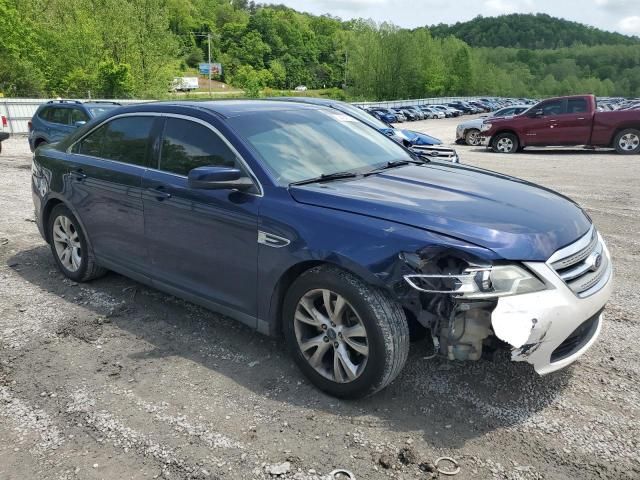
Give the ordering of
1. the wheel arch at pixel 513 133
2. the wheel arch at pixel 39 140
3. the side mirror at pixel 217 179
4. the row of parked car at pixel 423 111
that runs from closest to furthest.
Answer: the side mirror at pixel 217 179 < the wheel arch at pixel 39 140 < the wheel arch at pixel 513 133 < the row of parked car at pixel 423 111

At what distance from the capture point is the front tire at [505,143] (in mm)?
17703

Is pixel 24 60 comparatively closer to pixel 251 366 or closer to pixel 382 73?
pixel 251 366

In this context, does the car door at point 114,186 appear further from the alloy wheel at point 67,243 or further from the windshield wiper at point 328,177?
the windshield wiper at point 328,177

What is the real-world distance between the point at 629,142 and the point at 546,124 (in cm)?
248

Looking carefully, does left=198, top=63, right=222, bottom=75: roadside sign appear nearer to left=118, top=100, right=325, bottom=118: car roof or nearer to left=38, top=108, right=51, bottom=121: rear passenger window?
left=38, top=108, right=51, bottom=121: rear passenger window

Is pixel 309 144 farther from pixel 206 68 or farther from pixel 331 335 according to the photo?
pixel 206 68

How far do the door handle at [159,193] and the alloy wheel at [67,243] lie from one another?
1.34m

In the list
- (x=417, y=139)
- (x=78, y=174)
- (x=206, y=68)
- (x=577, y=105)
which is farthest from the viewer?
(x=206, y=68)

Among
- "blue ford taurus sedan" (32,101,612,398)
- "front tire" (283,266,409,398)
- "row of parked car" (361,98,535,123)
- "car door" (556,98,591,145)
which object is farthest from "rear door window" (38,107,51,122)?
"row of parked car" (361,98,535,123)

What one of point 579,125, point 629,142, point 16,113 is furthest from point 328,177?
point 16,113

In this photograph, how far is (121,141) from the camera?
4.44 meters

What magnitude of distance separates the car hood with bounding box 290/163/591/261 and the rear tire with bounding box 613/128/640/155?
48.8 feet

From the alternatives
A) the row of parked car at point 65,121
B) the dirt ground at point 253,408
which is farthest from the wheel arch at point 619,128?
the dirt ground at point 253,408

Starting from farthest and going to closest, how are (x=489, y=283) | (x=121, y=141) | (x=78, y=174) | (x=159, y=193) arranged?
(x=78, y=174) < (x=121, y=141) < (x=159, y=193) < (x=489, y=283)
